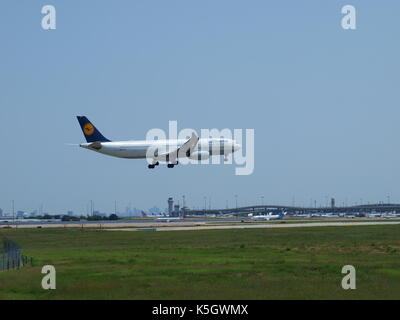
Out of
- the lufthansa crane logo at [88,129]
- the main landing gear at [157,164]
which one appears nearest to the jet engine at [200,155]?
the main landing gear at [157,164]

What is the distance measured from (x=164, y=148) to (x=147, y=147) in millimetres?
3364

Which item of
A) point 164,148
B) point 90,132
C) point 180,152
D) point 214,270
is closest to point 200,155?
point 180,152

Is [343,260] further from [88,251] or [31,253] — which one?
[31,253]

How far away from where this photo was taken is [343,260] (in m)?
51.7

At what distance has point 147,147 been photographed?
10650 cm

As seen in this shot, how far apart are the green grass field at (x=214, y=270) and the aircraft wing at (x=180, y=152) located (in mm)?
33201

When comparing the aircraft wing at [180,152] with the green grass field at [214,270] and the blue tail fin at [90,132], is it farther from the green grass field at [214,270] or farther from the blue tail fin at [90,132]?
the green grass field at [214,270]

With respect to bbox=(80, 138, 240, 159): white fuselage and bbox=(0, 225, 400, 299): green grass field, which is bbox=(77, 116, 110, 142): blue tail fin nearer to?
bbox=(80, 138, 240, 159): white fuselage

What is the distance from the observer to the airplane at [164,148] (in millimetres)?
105344

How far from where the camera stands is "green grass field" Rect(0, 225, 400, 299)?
3631 centimetres

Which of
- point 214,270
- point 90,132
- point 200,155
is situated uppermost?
point 90,132

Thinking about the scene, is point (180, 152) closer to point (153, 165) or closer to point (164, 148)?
point (164, 148)

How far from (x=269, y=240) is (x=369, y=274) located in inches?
1303
